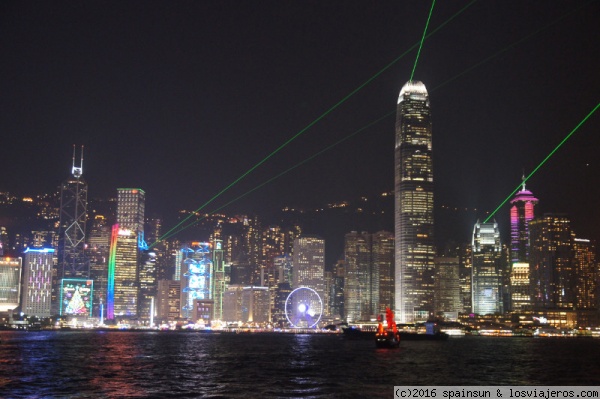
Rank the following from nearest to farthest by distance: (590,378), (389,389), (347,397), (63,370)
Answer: (347,397) < (389,389) < (590,378) < (63,370)

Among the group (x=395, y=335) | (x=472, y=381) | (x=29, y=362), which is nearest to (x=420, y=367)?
(x=472, y=381)

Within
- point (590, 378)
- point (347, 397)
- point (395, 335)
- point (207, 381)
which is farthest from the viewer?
point (395, 335)

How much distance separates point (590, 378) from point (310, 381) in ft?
90.6

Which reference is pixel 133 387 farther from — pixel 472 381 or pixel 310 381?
pixel 472 381

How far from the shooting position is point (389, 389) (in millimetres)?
61156

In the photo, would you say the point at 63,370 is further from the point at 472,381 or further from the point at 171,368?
the point at 472,381

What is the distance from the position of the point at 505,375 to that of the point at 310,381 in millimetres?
21879

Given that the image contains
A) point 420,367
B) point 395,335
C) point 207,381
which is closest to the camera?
point 207,381

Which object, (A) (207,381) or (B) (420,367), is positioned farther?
(B) (420,367)

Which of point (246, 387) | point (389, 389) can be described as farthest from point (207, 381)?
point (389, 389)

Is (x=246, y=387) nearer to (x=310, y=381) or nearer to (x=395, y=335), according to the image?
(x=310, y=381)

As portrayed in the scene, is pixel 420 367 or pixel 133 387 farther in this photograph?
pixel 420 367

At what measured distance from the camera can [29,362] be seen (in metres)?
94.6

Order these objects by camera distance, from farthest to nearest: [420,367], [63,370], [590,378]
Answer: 1. [420,367]
2. [63,370]
3. [590,378]
